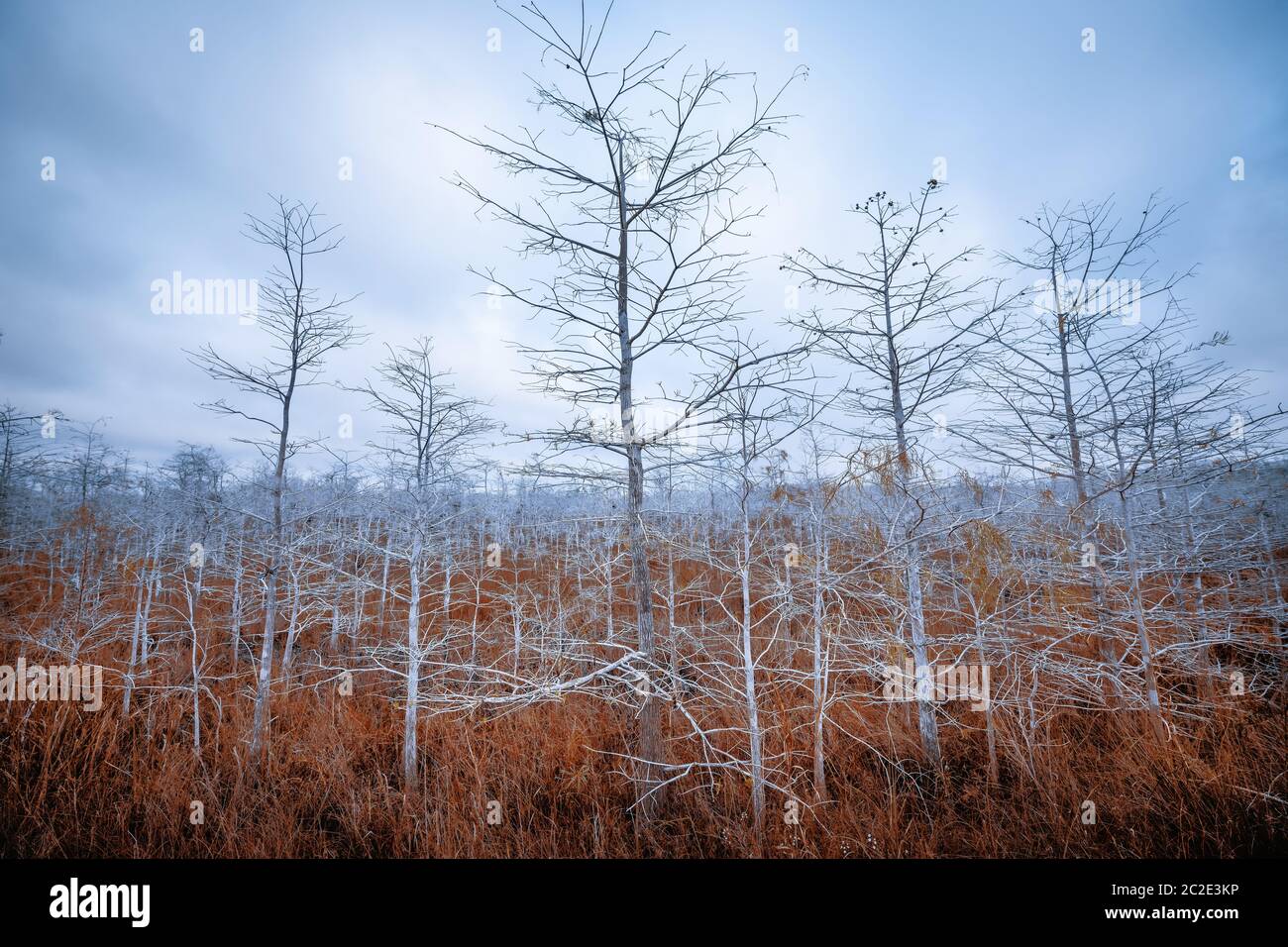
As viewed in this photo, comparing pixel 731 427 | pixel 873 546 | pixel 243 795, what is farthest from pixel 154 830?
pixel 873 546

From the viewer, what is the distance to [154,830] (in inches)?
207
